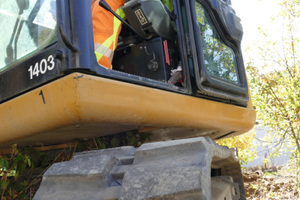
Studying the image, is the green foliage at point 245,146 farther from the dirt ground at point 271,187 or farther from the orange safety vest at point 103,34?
the orange safety vest at point 103,34

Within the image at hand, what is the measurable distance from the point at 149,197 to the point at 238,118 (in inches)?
75.2

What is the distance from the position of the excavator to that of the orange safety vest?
0.06 metres

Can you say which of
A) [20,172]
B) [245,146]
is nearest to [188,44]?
[20,172]

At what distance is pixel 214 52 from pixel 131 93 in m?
0.95

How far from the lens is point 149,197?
3.96 ft

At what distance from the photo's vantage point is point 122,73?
1.85 m

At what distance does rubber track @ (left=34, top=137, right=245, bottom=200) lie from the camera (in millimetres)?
1211

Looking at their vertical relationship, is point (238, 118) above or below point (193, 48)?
below

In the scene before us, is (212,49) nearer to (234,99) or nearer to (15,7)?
(234,99)

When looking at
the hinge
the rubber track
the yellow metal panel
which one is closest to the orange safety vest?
the yellow metal panel

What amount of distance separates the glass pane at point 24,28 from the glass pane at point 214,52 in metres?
1.04

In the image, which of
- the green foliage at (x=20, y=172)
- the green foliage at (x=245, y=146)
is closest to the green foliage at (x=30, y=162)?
the green foliage at (x=20, y=172)

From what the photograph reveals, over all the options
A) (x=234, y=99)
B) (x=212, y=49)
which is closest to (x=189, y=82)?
(x=212, y=49)

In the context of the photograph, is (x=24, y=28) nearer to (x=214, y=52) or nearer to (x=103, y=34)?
(x=103, y=34)
